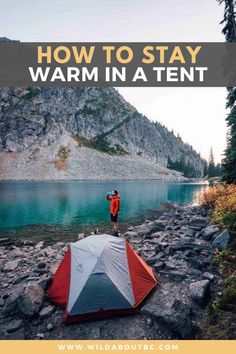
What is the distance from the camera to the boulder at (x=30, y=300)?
7289 mm

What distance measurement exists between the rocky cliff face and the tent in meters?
119

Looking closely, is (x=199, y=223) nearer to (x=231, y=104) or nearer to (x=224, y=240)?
(x=224, y=240)

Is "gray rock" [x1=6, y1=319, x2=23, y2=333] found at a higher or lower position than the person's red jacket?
lower

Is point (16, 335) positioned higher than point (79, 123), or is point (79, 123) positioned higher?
point (79, 123)

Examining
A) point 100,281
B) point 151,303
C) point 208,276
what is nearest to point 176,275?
point 208,276

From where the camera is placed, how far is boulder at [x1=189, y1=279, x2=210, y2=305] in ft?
24.0

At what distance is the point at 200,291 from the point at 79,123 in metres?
149

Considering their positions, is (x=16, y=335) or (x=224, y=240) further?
(x=224, y=240)

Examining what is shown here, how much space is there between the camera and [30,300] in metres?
7.50

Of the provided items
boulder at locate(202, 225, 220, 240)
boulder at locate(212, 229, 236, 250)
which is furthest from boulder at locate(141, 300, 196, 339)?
boulder at locate(202, 225, 220, 240)

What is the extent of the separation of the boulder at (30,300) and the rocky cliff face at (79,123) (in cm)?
11939

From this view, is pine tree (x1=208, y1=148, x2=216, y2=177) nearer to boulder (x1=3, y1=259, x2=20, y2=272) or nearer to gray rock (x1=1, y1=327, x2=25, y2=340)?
boulder (x1=3, y1=259, x2=20, y2=272)

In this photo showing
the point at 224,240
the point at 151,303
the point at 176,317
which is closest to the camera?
the point at 176,317
